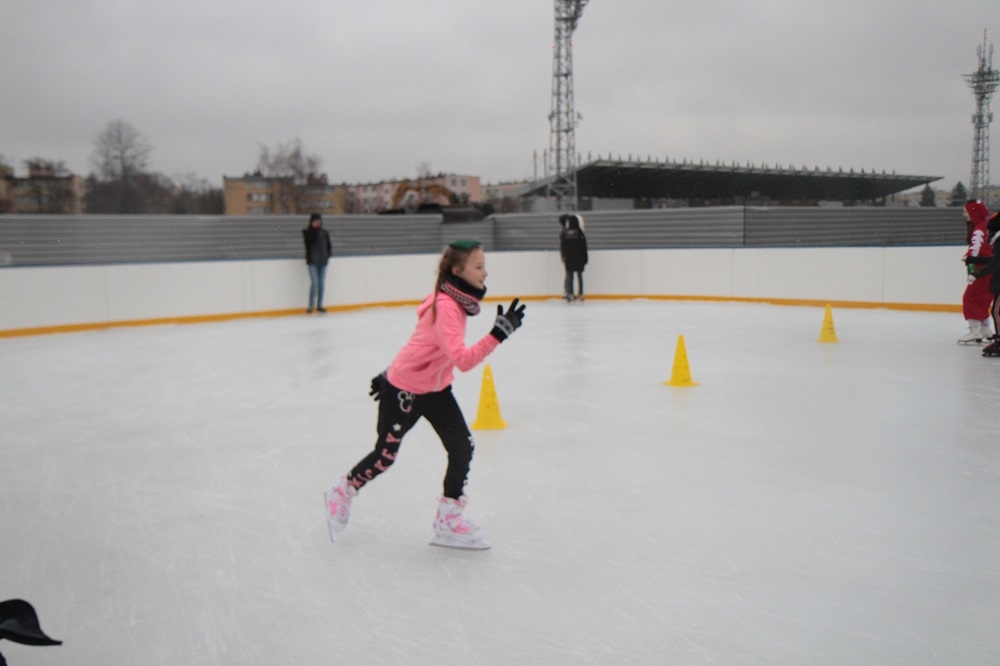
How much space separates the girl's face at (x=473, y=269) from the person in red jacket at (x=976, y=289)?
259 inches

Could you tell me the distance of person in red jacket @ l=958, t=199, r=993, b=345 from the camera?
24.8 ft

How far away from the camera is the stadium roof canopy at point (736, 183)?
1681 centimetres

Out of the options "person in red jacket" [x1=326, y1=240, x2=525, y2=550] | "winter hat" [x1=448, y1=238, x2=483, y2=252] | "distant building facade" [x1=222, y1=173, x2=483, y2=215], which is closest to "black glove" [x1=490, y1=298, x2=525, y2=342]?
"person in red jacket" [x1=326, y1=240, x2=525, y2=550]

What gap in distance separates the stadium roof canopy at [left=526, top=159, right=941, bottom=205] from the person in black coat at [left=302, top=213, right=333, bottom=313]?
892 cm

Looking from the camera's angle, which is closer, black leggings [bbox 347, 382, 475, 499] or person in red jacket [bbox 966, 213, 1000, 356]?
black leggings [bbox 347, 382, 475, 499]

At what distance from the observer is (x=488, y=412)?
4.74m

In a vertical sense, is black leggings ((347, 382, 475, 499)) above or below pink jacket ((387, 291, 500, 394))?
below

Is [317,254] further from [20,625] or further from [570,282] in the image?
[20,625]

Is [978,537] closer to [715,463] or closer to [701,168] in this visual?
[715,463]

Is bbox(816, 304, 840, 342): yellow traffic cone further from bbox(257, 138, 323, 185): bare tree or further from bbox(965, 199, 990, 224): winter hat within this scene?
bbox(257, 138, 323, 185): bare tree

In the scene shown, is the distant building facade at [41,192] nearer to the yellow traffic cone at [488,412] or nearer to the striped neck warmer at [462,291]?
the yellow traffic cone at [488,412]

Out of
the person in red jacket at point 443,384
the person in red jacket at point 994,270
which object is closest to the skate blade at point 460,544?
the person in red jacket at point 443,384

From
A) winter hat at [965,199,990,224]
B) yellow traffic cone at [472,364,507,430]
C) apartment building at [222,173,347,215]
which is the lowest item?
yellow traffic cone at [472,364,507,430]

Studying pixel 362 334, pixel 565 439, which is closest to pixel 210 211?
pixel 362 334
